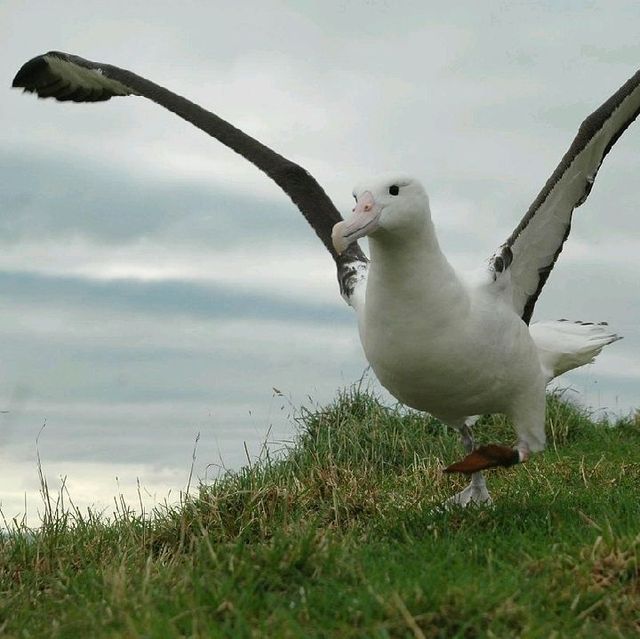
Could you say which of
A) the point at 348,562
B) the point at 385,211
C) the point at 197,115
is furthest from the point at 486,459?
the point at 197,115

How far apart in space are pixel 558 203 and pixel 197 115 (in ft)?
10.0

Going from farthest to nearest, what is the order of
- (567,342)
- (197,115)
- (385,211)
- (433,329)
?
(197,115)
(567,342)
(433,329)
(385,211)

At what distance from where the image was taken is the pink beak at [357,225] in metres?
4.92

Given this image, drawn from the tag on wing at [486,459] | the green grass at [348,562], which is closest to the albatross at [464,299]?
the tag on wing at [486,459]

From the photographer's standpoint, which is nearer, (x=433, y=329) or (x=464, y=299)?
(x=433, y=329)

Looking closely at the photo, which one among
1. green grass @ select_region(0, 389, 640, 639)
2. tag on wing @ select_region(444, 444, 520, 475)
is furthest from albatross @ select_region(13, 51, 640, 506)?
green grass @ select_region(0, 389, 640, 639)

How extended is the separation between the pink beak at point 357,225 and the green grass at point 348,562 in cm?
141

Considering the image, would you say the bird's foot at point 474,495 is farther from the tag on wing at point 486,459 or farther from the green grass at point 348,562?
the tag on wing at point 486,459

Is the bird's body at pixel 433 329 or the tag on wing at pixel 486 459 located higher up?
the bird's body at pixel 433 329

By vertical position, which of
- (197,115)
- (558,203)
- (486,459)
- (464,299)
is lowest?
(486,459)

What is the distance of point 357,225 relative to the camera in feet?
16.3

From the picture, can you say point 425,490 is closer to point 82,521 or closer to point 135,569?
point 82,521

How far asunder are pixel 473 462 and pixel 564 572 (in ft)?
5.66

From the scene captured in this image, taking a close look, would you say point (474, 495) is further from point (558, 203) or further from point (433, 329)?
point (558, 203)
